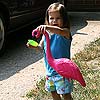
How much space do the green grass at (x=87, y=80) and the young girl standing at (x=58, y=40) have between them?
Answer: 0.89 meters

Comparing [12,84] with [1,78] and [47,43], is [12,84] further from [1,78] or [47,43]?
[47,43]

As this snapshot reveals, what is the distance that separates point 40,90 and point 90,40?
3.21 meters

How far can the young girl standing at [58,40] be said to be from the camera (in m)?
3.24

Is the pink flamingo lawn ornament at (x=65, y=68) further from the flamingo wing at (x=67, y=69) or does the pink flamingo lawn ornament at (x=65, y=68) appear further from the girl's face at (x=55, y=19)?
the girl's face at (x=55, y=19)

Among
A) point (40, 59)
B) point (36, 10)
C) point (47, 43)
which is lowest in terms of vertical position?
point (40, 59)

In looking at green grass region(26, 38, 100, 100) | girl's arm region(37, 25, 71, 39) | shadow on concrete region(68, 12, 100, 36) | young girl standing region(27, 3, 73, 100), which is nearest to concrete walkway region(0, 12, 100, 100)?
shadow on concrete region(68, 12, 100, 36)

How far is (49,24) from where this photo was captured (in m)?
3.31

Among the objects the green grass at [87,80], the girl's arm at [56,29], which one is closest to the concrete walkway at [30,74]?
the green grass at [87,80]

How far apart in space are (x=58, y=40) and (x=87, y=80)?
5.48 feet

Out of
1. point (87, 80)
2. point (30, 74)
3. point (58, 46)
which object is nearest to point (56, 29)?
point (58, 46)

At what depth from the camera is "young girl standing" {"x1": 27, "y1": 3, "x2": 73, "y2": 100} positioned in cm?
324

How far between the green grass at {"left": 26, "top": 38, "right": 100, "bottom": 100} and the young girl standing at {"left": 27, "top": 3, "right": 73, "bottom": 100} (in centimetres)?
89

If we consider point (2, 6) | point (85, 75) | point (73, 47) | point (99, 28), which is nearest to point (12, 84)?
point (85, 75)

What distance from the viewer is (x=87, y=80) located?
4891 mm
